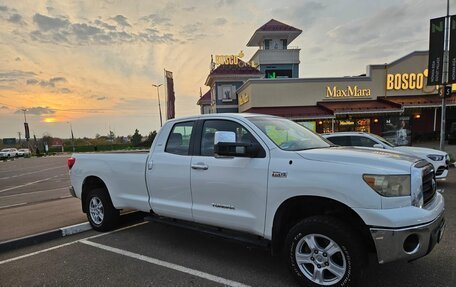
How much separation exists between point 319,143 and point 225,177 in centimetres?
132

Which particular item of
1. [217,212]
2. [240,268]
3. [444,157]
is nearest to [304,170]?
[217,212]

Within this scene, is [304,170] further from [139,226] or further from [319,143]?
[139,226]

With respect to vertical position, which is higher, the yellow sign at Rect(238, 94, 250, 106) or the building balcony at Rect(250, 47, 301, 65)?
the building balcony at Rect(250, 47, 301, 65)

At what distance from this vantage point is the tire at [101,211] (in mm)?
5633

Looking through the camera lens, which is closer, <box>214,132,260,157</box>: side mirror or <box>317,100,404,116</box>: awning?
<box>214,132,260,157</box>: side mirror

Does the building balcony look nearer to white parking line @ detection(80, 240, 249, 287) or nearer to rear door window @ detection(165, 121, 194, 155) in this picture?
rear door window @ detection(165, 121, 194, 155)

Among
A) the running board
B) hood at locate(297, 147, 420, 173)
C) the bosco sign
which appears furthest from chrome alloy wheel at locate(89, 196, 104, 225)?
the bosco sign

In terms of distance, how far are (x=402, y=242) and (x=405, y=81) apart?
26.6 m

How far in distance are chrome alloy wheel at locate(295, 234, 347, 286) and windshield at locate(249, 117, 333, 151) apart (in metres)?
1.04

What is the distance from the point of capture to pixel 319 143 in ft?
13.9

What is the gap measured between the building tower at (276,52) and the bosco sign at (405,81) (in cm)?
1270

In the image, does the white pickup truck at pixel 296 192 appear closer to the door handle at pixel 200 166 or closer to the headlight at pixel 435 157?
the door handle at pixel 200 166

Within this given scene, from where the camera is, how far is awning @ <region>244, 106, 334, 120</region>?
77.9ft

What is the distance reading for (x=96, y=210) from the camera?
5.85 metres
